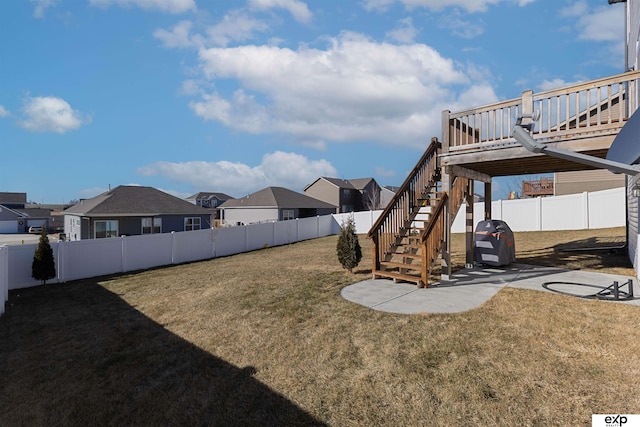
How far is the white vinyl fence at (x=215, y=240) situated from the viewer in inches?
380

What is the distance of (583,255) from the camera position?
9859mm

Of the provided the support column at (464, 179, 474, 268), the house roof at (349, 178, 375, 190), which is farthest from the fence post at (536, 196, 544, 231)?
the house roof at (349, 178, 375, 190)

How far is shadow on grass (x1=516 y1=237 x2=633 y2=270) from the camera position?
8.59m

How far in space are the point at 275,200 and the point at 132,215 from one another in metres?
12.5

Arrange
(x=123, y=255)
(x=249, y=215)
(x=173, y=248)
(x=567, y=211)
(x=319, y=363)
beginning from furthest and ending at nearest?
(x=249, y=215) < (x=567, y=211) < (x=173, y=248) < (x=123, y=255) < (x=319, y=363)

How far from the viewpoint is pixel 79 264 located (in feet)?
34.3

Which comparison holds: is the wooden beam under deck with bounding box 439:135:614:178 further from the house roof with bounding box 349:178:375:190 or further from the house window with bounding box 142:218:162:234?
the house roof with bounding box 349:178:375:190

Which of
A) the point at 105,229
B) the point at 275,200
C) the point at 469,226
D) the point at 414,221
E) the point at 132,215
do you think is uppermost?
the point at 275,200

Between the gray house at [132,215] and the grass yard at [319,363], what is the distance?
573 inches

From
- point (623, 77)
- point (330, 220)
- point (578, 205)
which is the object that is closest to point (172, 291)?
point (623, 77)

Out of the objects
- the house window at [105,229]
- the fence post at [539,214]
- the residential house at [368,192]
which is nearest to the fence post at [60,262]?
the house window at [105,229]

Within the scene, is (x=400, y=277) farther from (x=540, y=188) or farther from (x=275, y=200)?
(x=275, y=200)

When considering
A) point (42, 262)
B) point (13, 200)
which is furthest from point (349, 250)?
point (13, 200)

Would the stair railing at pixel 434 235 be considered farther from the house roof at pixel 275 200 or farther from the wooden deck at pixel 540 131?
the house roof at pixel 275 200
